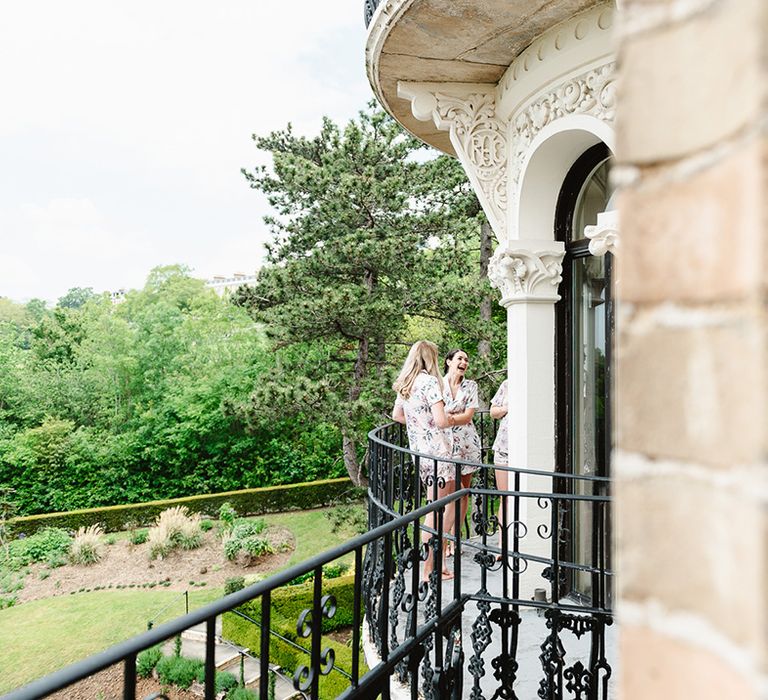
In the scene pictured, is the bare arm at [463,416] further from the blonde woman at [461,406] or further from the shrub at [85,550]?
the shrub at [85,550]

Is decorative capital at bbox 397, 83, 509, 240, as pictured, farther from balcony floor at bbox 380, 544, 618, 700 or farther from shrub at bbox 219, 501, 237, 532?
shrub at bbox 219, 501, 237, 532

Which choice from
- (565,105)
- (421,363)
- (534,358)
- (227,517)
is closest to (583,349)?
(534,358)

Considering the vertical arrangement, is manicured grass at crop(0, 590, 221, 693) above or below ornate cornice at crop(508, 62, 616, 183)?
below

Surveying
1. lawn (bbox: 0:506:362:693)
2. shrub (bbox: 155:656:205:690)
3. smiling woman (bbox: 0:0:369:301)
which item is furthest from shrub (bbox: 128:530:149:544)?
smiling woman (bbox: 0:0:369:301)

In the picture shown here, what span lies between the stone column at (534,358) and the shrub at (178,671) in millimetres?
8034

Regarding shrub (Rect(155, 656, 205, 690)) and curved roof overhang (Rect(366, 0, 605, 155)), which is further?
shrub (Rect(155, 656, 205, 690))

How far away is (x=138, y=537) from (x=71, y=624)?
4353 millimetres

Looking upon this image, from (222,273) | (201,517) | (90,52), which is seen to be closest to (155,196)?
(222,273)

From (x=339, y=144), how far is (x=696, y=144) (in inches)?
635

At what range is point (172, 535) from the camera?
1789 centimetres

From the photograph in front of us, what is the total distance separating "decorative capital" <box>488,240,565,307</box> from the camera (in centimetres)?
516

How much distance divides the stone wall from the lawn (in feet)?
48.7

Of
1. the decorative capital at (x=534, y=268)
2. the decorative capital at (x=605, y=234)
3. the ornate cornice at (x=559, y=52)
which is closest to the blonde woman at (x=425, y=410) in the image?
the decorative capital at (x=534, y=268)

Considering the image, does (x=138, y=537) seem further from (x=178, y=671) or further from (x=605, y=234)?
(x=605, y=234)
